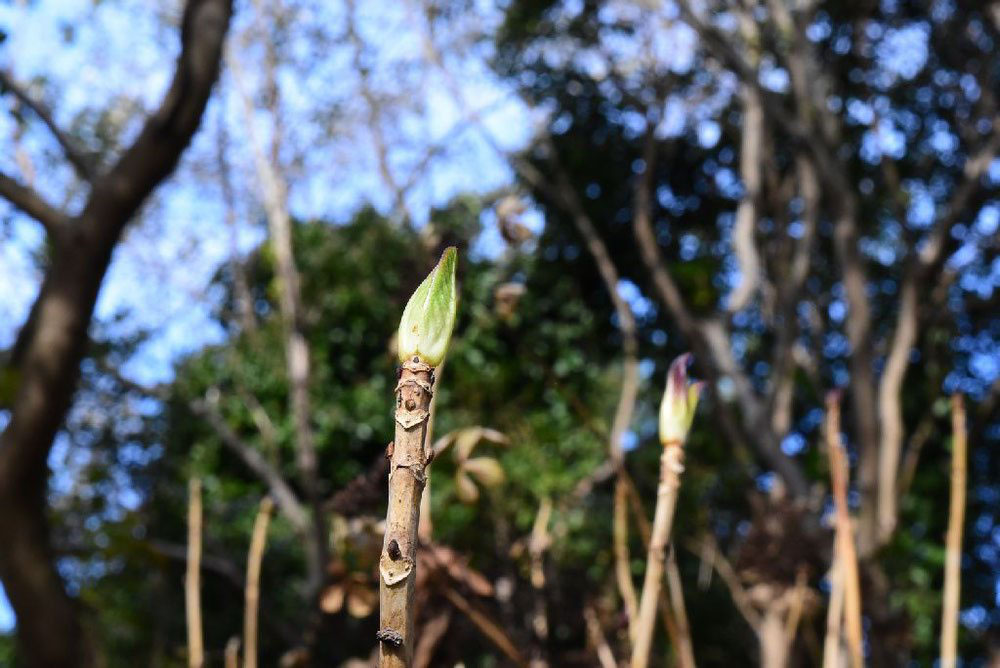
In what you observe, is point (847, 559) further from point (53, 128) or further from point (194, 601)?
point (53, 128)

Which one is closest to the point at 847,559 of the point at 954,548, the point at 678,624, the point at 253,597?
the point at 954,548

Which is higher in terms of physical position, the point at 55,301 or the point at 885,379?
the point at 885,379

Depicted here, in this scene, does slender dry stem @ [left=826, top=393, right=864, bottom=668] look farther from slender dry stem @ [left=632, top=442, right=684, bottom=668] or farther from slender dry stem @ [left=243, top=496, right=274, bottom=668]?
slender dry stem @ [left=243, top=496, right=274, bottom=668]

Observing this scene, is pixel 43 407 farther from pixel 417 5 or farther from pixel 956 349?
pixel 956 349

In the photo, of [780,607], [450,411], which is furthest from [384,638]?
[450,411]

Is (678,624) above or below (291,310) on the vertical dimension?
below

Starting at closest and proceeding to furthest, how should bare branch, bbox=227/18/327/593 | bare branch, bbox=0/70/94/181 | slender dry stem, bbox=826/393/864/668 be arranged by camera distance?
slender dry stem, bbox=826/393/864/668
bare branch, bbox=0/70/94/181
bare branch, bbox=227/18/327/593

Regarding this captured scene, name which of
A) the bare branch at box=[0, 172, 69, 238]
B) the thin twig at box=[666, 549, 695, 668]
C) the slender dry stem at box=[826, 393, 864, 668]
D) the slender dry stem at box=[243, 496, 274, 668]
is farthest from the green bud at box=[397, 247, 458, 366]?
the bare branch at box=[0, 172, 69, 238]
